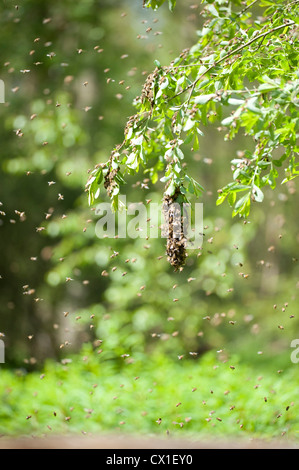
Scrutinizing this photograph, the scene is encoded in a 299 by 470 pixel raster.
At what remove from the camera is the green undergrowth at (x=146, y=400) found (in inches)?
206

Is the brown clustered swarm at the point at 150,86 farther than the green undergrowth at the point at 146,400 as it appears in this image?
No

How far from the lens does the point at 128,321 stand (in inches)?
299

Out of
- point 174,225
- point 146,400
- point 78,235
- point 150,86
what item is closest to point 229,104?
point 150,86

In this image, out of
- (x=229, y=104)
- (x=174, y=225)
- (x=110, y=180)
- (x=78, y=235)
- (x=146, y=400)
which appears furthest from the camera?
(x=78, y=235)

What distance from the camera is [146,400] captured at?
5.98 metres

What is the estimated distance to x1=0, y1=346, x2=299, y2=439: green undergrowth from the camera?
17.1ft

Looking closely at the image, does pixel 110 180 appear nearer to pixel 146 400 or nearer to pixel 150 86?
pixel 150 86

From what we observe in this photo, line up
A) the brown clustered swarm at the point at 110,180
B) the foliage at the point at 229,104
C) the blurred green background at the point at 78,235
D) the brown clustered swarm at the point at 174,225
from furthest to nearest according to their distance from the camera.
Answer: the blurred green background at the point at 78,235 < the brown clustered swarm at the point at 174,225 < the brown clustered swarm at the point at 110,180 < the foliage at the point at 229,104

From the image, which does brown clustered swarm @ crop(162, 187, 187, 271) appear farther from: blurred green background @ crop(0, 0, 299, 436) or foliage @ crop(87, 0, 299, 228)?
blurred green background @ crop(0, 0, 299, 436)

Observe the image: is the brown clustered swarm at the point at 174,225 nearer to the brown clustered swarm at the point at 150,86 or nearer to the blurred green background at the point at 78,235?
the brown clustered swarm at the point at 150,86

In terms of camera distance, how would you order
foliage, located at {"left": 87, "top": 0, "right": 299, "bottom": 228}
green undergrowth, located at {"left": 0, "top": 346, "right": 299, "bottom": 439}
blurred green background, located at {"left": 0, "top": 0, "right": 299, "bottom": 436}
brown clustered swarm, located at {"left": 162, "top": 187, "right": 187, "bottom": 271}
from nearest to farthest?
foliage, located at {"left": 87, "top": 0, "right": 299, "bottom": 228}, brown clustered swarm, located at {"left": 162, "top": 187, "right": 187, "bottom": 271}, green undergrowth, located at {"left": 0, "top": 346, "right": 299, "bottom": 439}, blurred green background, located at {"left": 0, "top": 0, "right": 299, "bottom": 436}

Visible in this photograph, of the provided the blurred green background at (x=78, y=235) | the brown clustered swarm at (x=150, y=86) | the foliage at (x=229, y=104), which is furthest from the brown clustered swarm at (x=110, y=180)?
the blurred green background at (x=78, y=235)

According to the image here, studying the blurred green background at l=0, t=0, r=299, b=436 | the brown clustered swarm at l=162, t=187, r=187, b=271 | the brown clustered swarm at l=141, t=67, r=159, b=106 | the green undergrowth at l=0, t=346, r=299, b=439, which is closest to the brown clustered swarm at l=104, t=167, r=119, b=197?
the brown clustered swarm at l=162, t=187, r=187, b=271

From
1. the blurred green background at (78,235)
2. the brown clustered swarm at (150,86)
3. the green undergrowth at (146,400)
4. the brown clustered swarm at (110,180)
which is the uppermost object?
the blurred green background at (78,235)
